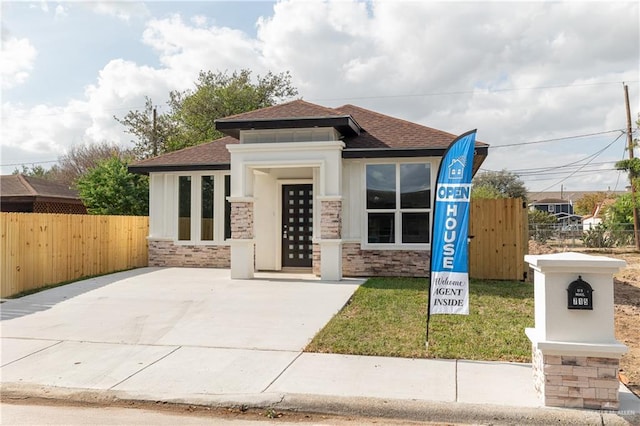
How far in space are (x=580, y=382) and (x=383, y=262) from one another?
8.94 metres

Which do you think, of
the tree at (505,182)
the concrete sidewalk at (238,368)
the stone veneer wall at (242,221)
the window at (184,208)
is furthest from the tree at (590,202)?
the concrete sidewalk at (238,368)

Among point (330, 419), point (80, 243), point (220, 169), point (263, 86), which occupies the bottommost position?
point (330, 419)

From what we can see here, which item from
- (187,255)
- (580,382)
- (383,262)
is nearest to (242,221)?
(187,255)

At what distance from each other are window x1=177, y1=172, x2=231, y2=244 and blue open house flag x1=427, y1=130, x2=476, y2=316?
984 centimetres

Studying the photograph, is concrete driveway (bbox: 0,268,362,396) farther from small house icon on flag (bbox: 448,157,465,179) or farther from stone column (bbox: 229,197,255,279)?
small house icon on flag (bbox: 448,157,465,179)

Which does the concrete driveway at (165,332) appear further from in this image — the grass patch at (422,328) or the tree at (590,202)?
the tree at (590,202)

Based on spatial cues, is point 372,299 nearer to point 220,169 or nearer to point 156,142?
point 220,169

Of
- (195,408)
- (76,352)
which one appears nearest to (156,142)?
(76,352)

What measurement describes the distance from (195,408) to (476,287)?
27.4ft

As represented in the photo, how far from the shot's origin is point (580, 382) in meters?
4.91

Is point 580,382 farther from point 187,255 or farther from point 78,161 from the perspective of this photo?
point 78,161

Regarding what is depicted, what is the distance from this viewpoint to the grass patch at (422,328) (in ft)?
22.1

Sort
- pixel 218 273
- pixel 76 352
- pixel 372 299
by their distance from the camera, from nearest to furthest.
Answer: pixel 76 352, pixel 372 299, pixel 218 273

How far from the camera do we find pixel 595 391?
4.88 meters
